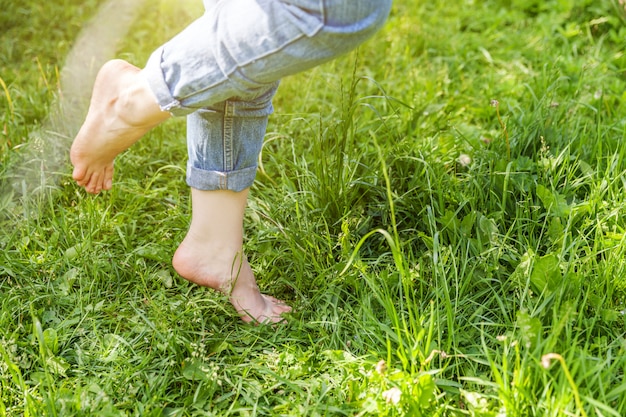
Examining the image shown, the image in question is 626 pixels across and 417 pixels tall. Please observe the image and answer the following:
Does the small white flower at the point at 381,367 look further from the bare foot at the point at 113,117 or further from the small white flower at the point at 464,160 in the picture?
the small white flower at the point at 464,160

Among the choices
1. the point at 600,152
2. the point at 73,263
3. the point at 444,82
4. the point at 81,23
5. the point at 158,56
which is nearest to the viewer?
the point at 158,56

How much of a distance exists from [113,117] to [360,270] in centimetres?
68

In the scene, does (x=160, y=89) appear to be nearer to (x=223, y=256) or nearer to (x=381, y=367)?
(x=223, y=256)

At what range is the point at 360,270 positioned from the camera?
1.65 meters

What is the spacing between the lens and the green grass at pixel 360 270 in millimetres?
1372

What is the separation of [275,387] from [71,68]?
1842mm

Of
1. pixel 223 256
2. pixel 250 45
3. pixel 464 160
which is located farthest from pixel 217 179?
pixel 464 160

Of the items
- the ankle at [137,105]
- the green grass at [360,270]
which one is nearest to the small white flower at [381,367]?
the green grass at [360,270]

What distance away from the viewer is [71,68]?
8.98 ft

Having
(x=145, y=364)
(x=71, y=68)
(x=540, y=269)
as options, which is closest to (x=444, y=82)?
(x=540, y=269)

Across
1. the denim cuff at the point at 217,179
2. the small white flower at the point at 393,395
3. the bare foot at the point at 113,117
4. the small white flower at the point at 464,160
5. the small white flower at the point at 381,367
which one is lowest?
the small white flower at the point at 464,160

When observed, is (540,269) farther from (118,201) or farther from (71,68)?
(71,68)

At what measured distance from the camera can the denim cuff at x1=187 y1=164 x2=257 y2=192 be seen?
1531mm

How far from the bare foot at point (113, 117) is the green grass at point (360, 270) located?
14.3 inches
